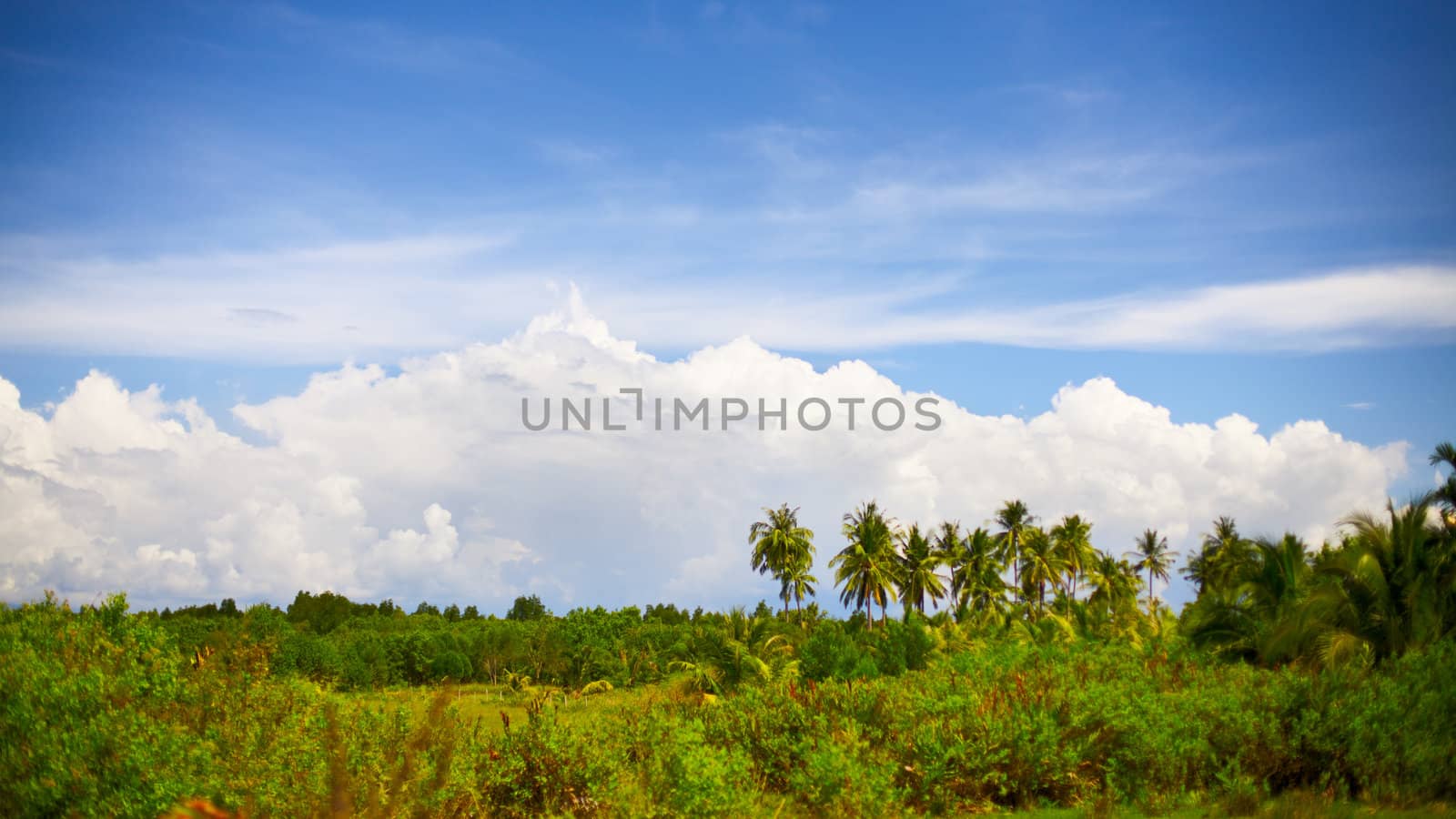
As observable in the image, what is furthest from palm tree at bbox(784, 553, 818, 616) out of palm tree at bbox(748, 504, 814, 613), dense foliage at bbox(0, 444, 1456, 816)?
dense foliage at bbox(0, 444, 1456, 816)

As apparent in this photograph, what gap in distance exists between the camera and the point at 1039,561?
222ft

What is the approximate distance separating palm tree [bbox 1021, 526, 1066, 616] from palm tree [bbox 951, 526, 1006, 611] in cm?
332

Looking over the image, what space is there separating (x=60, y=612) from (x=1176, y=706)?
19.9 m

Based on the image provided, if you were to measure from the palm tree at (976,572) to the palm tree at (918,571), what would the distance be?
1820mm

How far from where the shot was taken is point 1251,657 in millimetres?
30078

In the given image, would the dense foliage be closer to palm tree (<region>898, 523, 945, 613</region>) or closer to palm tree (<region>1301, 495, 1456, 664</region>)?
palm tree (<region>1301, 495, 1456, 664</region>)

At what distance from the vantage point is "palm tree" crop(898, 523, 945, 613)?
63125mm

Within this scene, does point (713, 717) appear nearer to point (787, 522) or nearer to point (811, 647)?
point (811, 647)

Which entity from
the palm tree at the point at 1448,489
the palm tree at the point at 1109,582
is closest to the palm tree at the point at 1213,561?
the palm tree at the point at 1109,582

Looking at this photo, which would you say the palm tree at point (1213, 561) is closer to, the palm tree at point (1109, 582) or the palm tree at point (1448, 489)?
the palm tree at point (1109, 582)

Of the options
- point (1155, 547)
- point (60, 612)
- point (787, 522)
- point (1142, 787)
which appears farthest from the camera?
point (1155, 547)

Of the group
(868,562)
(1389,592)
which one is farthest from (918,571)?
(1389,592)

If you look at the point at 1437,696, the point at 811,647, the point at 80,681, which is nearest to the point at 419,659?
the point at 811,647

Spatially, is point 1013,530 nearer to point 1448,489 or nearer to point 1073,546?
point 1073,546
